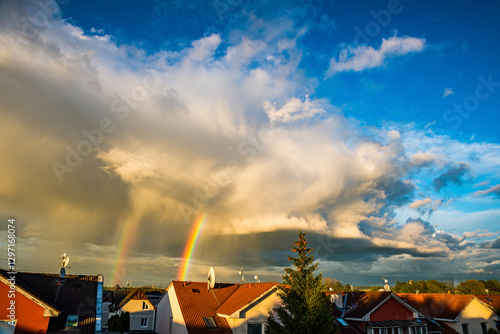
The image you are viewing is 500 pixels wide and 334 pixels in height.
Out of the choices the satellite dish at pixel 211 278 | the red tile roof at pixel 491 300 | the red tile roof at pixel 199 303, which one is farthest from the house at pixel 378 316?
the red tile roof at pixel 491 300

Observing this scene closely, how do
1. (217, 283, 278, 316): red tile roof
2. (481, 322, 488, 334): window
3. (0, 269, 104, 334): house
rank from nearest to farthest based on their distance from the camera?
1. (0, 269, 104, 334): house
2. (217, 283, 278, 316): red tile roof
3. (481, 322, 488, 334): window

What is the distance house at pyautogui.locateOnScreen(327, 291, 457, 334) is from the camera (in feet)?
127

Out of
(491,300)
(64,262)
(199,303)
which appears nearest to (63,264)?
(64,262)

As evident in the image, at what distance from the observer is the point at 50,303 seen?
26500 mm

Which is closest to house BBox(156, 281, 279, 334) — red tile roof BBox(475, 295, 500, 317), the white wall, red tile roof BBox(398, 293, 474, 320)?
red tile roof BBox(398, 293, 474, 320)

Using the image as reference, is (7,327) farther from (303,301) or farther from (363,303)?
(363,303)

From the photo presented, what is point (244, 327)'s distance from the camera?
3381 centimetres

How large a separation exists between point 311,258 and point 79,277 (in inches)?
1028

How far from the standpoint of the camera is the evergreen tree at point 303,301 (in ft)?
86.6

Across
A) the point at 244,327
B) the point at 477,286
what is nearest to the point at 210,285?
the point at 244,327

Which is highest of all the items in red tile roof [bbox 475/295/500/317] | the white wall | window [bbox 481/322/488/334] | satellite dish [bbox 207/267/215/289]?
satellite dish [bbox 207/267/215/289]

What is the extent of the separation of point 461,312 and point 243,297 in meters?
38.7

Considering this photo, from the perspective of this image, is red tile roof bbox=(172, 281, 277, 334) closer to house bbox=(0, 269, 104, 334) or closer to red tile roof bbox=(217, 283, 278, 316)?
red tile roof bbox=(217, 283, 278, 316)

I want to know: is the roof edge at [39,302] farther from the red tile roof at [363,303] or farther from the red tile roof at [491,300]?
the red tile roof at [491,300]
